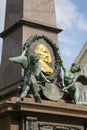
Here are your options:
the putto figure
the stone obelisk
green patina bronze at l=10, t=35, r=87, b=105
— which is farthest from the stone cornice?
the putto figure

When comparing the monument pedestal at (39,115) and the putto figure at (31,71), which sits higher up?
the putto figure at (31,71)

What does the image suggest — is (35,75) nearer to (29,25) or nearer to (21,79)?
(21,79)

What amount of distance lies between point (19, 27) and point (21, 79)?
5.57 feet

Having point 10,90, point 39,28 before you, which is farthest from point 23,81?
point 39,28

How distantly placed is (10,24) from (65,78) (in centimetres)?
234

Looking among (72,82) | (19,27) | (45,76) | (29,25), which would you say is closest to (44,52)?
(45,76)

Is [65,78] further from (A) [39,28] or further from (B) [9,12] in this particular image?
(B) [9,12]

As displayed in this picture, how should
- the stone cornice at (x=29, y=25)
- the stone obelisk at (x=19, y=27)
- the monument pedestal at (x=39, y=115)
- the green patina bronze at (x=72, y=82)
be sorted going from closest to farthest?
the monument pedestal at (x=39, y=115)
the green patina bronze at (x=72, y=82)
the stone obelisk at (x=19, y=27)
the stone cornice at (x=29, y=25)

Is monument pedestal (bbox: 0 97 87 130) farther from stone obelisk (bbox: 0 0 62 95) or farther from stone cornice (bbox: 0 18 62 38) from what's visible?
stone cornice (bbox: 0 18 62 38)

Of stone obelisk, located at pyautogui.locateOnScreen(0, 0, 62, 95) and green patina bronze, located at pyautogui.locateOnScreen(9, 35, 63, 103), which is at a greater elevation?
stone obelisk, located at pyautogui.locateOnScreen(0, 0, 62, 95)

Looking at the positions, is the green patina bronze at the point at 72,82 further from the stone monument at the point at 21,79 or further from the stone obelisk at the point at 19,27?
the stone obelisk at the point at 19,27

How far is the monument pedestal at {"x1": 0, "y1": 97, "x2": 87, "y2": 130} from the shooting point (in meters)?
9.35

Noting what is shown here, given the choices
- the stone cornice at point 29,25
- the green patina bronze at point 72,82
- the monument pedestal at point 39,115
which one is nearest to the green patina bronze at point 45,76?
the green patina bronze at point 72,82

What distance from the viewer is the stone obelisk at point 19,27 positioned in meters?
11.1
